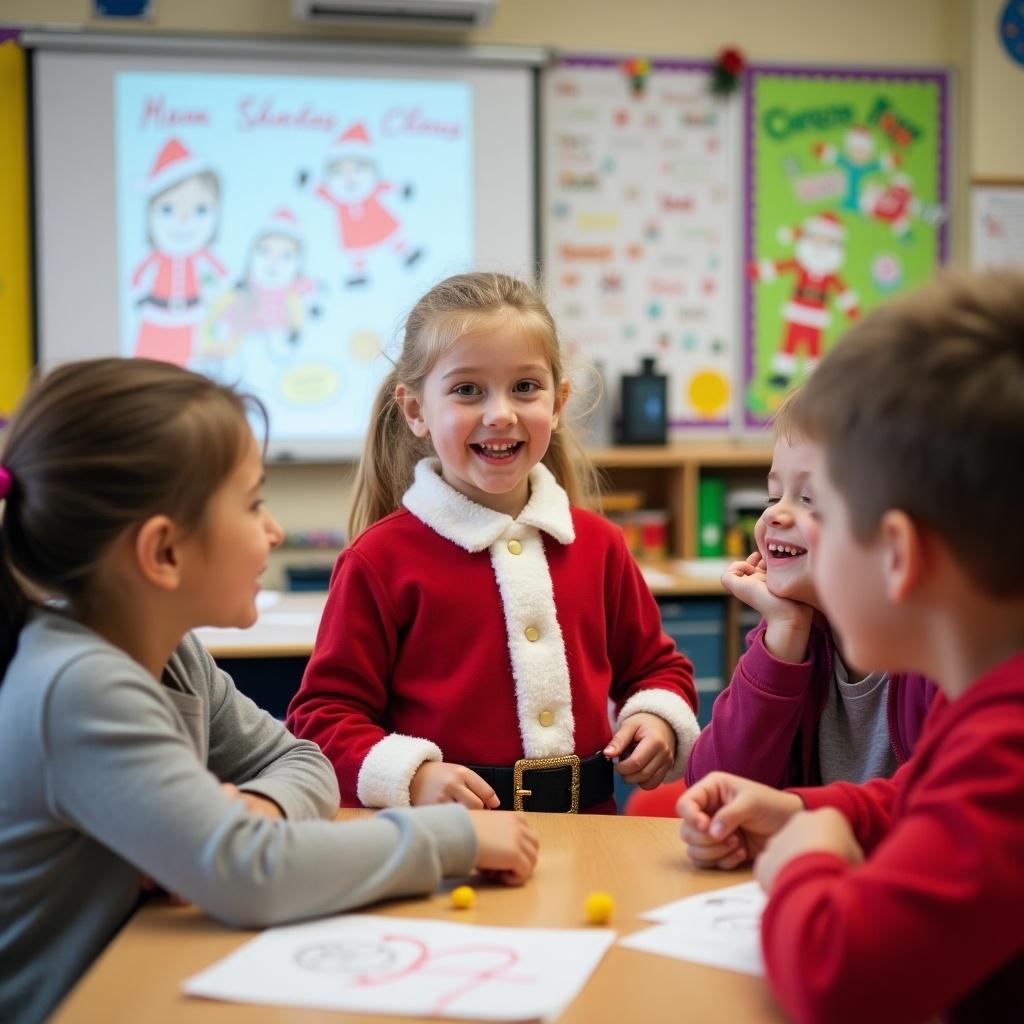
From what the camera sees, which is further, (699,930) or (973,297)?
(699,930)

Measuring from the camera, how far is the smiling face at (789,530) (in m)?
1.47

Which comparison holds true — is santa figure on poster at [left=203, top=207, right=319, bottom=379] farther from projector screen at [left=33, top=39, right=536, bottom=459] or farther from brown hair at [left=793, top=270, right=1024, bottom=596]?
brown hair at [left=793, top=270, right=1024, bottom=596]

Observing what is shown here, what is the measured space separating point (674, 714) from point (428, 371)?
23.7 inches

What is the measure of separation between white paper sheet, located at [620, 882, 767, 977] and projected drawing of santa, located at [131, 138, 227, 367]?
361 cm

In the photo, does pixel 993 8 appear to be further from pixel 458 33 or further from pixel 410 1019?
pixel 410 1019

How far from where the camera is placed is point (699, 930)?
0.97 m

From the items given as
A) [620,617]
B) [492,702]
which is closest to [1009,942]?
[492,702]

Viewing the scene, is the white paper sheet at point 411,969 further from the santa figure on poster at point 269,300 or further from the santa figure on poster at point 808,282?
the santa figure on poster at point 808,282

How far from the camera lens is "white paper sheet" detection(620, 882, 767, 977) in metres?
0.92

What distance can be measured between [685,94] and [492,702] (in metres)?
3.54

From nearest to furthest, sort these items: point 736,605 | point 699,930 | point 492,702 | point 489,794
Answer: point 699,930 < point 489,794 < point 492,702 < point 736,605

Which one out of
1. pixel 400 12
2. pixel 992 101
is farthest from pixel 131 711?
pixel 992 101

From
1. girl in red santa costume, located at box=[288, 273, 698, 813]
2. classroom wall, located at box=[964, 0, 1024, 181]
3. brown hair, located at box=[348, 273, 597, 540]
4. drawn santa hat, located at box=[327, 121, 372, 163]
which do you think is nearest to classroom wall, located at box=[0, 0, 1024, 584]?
classroom wall, located at box=[964, 0, 1024, 181]

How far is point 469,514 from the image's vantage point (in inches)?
67.7
